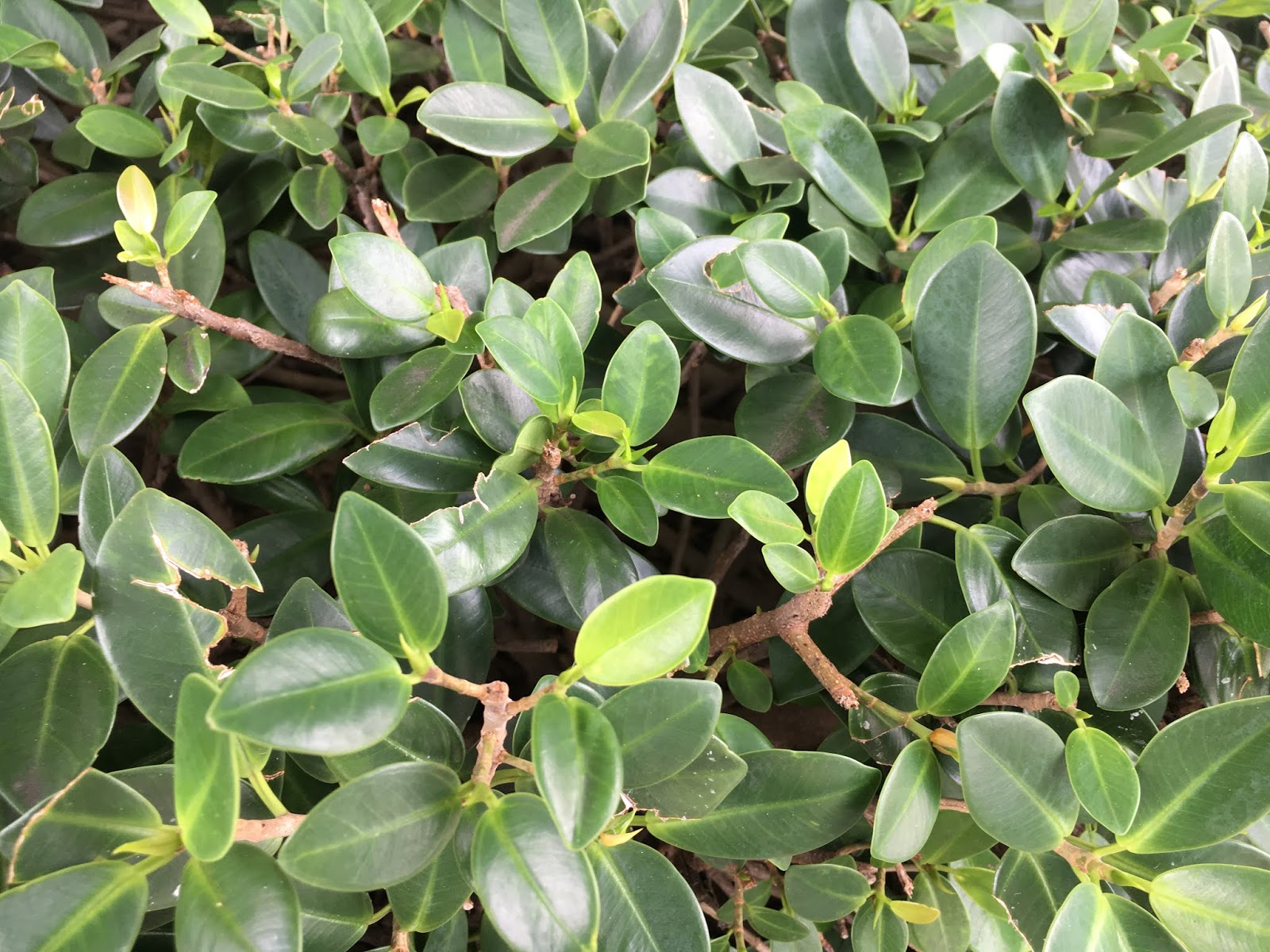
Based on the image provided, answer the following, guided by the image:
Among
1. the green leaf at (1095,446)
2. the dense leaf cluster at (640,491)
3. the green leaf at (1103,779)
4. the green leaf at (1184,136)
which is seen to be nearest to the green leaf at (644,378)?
the dense leaf cluster at (640,491)

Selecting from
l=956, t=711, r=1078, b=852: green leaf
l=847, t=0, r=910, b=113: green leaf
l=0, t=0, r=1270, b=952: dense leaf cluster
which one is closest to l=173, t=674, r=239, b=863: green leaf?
l=0, t=0, r=1270, b=952: dense leaf cluster

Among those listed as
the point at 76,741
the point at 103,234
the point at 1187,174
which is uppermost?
the point at 1187,174

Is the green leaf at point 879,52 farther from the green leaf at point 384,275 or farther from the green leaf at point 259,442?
the green leaf at point 259,442

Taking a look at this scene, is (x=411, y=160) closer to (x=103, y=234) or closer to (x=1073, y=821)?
(x=103, y=234)

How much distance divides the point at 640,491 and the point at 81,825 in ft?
1.17

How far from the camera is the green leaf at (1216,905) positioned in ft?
1.56

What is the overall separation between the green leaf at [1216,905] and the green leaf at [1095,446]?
22cm

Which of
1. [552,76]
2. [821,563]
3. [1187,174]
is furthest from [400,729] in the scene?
[1187,174]

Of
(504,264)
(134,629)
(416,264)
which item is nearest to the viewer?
(134,629)

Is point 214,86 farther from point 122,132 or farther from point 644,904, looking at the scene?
point 644,904

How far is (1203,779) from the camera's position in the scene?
49 cm

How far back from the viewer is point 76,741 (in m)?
0.47

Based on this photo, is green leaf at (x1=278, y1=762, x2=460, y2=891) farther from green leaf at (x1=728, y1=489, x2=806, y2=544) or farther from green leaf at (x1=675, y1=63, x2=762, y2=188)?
green leaf at (x1=675, y1=63, x2=762, y2=188)

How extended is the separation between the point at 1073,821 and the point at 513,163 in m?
0.73
